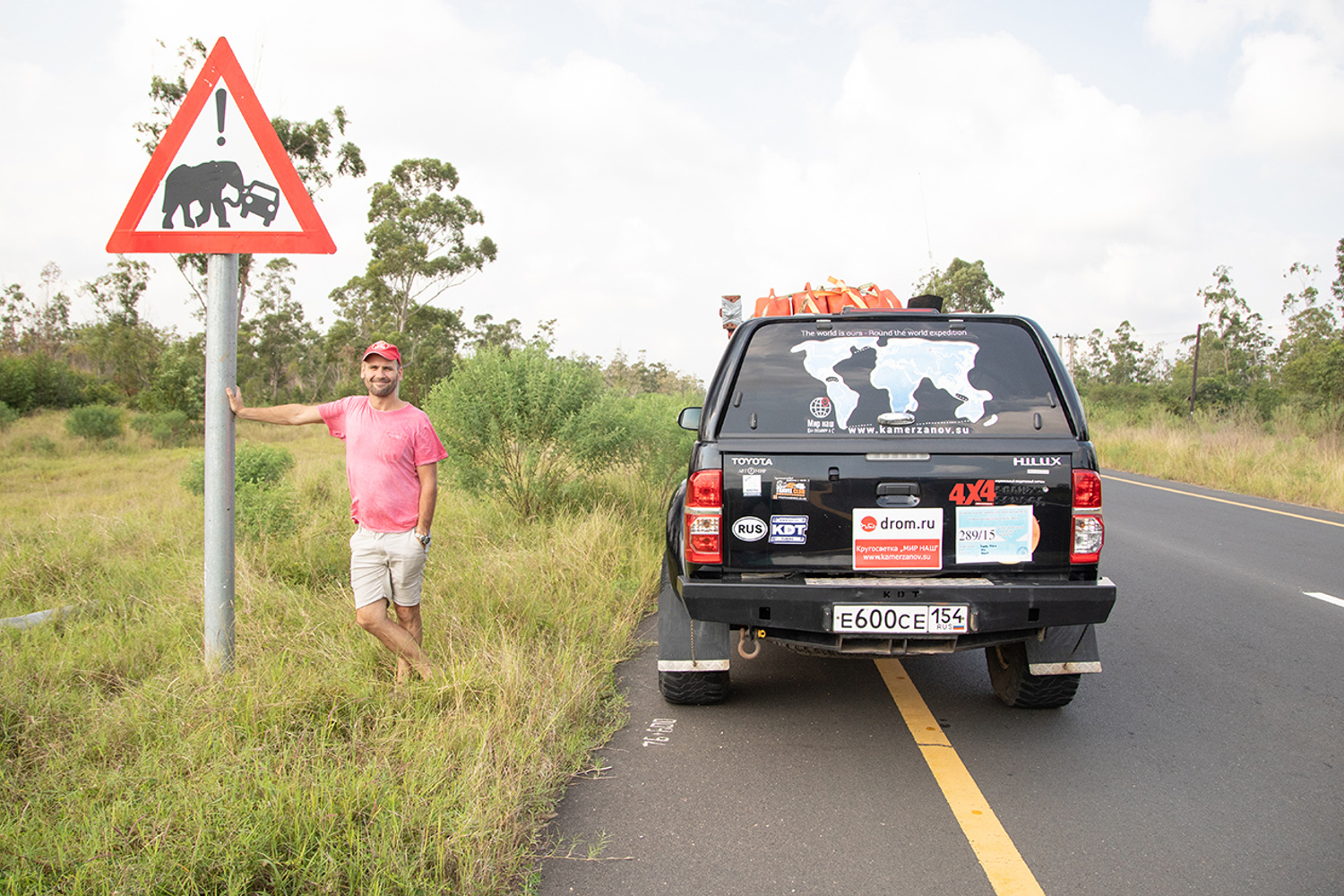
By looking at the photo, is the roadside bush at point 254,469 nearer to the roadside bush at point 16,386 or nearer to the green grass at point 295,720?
the green grass at point 295,720

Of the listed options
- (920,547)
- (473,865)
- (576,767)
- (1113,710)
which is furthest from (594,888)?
(1113,710)

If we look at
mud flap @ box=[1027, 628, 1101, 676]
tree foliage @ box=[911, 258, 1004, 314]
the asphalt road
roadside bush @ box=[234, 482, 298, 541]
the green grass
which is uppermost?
tree foliage @ box=[911, 258, 1004, 314]

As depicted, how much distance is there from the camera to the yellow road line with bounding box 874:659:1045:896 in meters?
2.47

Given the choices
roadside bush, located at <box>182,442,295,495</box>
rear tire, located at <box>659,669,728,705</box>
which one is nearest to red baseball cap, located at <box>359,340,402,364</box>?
rear tire, located at <box>659,669,728,705</box>

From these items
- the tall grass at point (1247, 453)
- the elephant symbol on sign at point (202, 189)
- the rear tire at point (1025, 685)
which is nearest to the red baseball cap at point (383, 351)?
the elephant symbol on sign at point (202, 189)

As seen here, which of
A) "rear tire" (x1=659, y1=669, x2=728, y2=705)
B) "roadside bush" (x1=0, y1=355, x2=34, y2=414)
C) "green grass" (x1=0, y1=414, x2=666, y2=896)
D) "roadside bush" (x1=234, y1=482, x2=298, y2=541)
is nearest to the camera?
"green grass" (x1=0, y1=414, x2=666, y2=896)

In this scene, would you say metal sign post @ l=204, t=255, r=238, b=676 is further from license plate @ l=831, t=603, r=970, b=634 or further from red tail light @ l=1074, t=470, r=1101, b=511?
red tail light @ l=1074, t=470, r=1101, b=511

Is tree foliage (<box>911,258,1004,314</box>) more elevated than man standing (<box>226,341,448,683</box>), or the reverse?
tree foliage (<box>911,258,1004,314</box>)

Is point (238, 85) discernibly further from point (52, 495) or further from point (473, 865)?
point (52, 495)

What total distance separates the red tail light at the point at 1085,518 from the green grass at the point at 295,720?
210cm

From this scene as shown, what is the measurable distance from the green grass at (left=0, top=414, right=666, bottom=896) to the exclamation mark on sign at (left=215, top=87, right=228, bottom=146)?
2.23 meters

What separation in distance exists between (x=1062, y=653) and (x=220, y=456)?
12.1ft

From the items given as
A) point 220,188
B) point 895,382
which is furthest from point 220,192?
point 895,382

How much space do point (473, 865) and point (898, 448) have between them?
208cm
